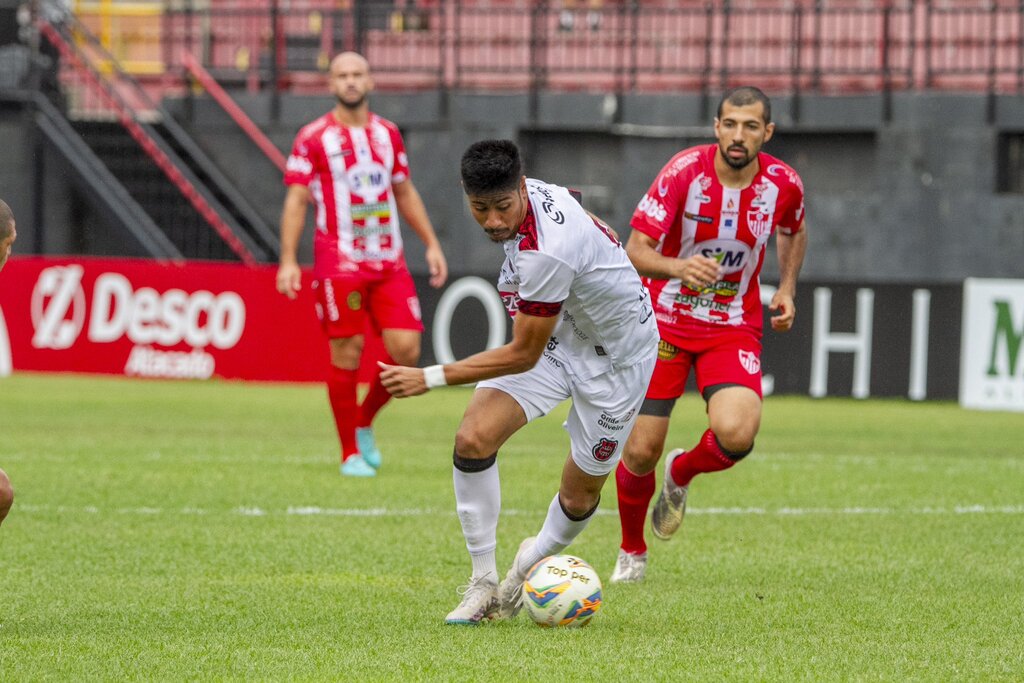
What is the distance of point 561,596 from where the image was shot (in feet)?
20.8

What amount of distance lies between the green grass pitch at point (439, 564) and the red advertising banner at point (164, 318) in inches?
179

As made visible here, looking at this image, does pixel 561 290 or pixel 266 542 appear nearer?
pixel 561 290

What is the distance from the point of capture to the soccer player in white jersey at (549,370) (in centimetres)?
593

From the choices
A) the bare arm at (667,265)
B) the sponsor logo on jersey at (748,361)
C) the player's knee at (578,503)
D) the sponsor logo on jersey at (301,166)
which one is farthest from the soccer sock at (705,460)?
the sponsor logo on jersey at (301,166)

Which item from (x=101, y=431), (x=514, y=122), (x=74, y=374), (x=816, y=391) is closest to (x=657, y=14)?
(x=514, y=122)

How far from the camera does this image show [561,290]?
19.5ft

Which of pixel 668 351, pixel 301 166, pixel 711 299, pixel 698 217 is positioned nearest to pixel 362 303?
pixel 301 166

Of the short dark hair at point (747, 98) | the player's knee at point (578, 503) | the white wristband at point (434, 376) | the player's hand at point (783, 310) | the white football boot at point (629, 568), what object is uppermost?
the short dark hair at point (747, 98)

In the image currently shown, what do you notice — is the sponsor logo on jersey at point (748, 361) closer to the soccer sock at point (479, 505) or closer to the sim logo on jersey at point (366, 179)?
the soccer sock at point (479, 505)

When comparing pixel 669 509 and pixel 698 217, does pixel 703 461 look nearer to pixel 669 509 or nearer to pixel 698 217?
pixel 669 509

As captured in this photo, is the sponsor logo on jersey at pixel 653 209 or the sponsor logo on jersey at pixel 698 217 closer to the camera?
the sponsor logo on jersey at pixel 653 209

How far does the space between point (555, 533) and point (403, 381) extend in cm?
117

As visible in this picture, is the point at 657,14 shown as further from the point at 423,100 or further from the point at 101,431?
the point at 101,431

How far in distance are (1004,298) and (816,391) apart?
2.12m
